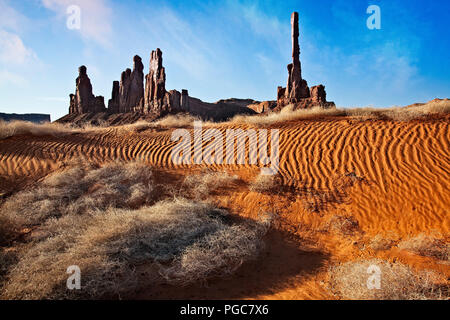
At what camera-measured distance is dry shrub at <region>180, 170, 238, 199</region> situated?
618 centimetres

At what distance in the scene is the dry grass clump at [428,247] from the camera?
371 centimetres

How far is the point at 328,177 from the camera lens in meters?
6.41

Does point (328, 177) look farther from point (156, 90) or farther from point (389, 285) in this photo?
point (156, 90)

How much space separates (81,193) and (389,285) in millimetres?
6676

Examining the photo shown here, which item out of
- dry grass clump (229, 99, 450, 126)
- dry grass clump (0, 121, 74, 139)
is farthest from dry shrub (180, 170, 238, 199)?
dry grass clump (0, 121, 74, 139)

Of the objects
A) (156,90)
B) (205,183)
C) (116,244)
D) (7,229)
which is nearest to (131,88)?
(156,90)

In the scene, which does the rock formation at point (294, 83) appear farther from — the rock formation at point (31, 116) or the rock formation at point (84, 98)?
the rock formation at point (31, 116)

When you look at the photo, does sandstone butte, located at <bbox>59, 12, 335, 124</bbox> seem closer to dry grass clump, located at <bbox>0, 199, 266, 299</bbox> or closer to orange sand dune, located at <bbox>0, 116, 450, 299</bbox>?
orange sand dune, located at <bbox>0, 116, 450, 299</bbox>

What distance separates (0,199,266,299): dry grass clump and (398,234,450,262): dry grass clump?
2.54m

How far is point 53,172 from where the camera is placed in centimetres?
736

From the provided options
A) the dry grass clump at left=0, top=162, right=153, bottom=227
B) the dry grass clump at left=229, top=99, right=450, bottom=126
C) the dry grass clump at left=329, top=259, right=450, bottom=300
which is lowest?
the dry grass clump at left=329, top=259, right=450, bottom=300

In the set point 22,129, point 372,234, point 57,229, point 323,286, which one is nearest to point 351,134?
point 372,234

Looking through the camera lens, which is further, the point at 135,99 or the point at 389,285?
the point at 135,99

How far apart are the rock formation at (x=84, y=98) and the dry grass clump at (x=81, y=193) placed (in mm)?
48469
